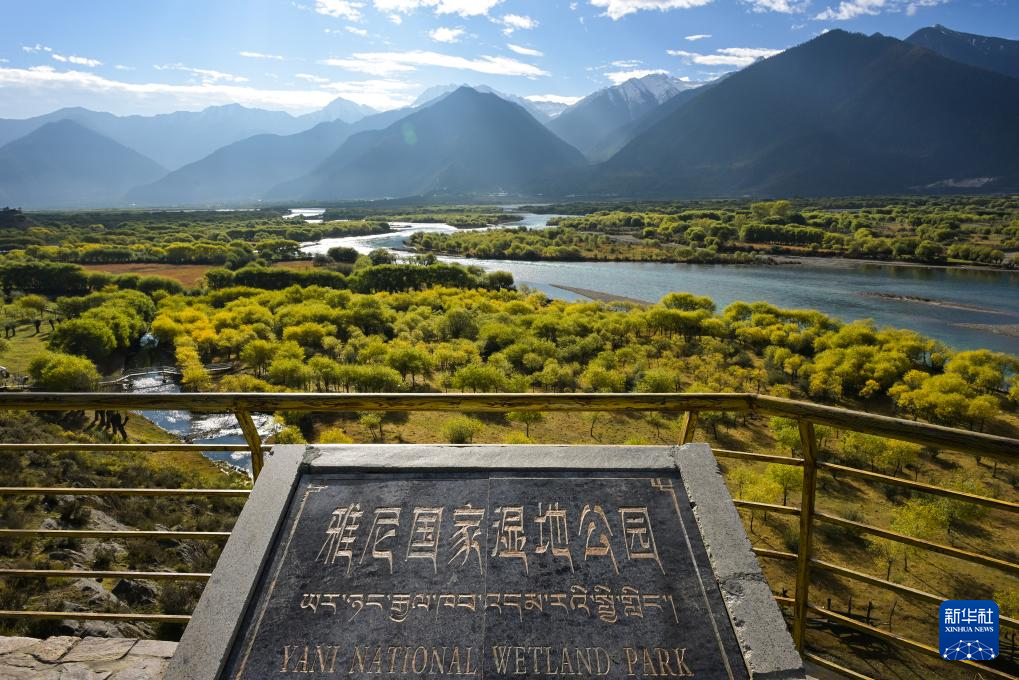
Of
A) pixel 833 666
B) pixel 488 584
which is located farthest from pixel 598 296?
pixel 488 584

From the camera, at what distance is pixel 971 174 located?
174125mm

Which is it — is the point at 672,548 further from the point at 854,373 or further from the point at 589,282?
the point at 589,282

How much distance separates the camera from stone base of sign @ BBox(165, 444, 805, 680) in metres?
2.45

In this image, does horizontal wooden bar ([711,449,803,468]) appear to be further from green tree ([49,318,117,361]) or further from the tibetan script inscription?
green tree ([49,318,117,361])

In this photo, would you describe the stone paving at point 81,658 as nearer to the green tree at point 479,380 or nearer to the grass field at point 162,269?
the green tree at point 479,380

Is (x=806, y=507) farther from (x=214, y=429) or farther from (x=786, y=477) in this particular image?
(x=214, y=429)

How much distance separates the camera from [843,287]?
53.4 m

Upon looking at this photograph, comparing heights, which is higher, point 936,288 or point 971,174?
point 971,174

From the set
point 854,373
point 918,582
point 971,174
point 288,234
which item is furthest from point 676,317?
point 971,174

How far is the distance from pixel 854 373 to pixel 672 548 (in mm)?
27924

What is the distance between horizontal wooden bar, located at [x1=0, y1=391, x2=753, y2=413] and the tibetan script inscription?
0.41m

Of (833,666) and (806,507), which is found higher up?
(806,507)

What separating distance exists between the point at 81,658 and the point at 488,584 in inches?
118

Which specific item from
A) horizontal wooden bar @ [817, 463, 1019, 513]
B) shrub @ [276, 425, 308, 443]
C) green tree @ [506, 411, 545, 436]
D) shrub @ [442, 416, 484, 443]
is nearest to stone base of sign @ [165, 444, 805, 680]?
horizontal wooden bar @ [817, 463, 1019, 513]
